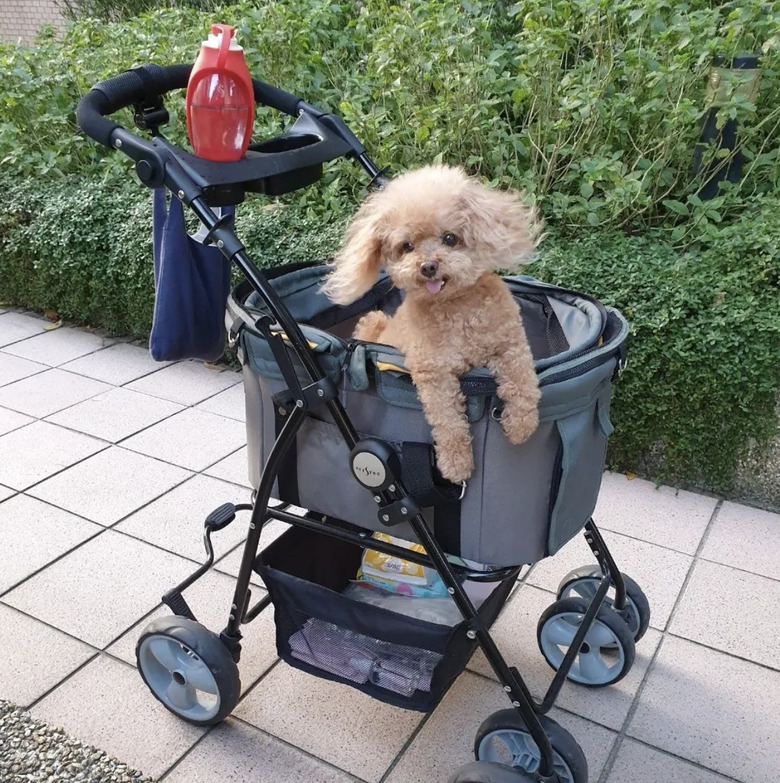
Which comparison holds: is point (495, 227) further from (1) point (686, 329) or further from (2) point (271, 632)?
(1) point (686, 329)

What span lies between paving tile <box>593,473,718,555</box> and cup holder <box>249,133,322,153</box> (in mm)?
1725

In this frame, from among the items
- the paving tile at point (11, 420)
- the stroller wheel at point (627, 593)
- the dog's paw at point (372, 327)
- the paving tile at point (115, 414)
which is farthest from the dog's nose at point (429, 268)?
the paving tile at point (11, 420)

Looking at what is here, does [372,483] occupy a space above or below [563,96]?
below

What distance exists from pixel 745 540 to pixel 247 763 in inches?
73.9

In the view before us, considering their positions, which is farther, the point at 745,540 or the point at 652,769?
the point at 745,540

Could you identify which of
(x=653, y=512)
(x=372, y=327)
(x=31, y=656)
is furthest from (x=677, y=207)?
(x=31, y=656)

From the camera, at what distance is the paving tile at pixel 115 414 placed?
11.3ft

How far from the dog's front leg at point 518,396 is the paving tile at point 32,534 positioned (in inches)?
72.9

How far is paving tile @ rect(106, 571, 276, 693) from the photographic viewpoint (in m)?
2.21

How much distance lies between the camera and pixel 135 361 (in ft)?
13.6

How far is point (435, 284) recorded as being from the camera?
1.53 metres

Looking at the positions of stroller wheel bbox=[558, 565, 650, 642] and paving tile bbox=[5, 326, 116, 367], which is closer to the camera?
stroller wheel bbox=[558, 565, 650, 642]

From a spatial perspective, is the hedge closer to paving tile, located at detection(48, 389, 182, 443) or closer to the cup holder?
paving tile, located at detection(48, 389, 182, 443)

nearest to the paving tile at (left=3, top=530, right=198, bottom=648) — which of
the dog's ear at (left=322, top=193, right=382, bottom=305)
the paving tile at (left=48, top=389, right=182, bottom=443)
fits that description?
the paving tile at (left=48, top=389, right=182, bottom=443)
